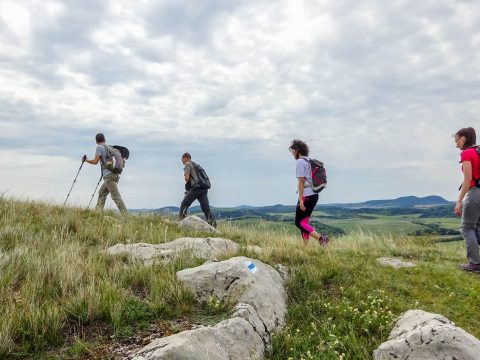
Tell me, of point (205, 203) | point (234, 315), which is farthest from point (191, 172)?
point (234, 315)

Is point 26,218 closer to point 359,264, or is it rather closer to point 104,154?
point 104,154

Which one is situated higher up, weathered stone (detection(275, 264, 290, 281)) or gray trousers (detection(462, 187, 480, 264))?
gray trousers (detection(462, 187, 480, 264))

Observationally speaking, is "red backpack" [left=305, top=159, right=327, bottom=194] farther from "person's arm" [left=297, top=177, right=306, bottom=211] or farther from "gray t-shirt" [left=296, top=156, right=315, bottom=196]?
"person's arm" [left=297, top=177, right=306, bottom=211]

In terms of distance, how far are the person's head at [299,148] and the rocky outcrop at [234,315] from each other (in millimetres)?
4128

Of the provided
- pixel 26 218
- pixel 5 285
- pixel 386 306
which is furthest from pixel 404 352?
pixel 26 218

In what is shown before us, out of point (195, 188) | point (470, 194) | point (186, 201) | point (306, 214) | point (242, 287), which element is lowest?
point (242, 287)

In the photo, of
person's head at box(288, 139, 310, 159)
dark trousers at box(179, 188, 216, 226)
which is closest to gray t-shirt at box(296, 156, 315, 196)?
person's head at box(288, 139, 310, 159)

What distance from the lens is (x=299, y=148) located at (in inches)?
391

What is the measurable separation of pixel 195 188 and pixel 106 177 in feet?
10.8

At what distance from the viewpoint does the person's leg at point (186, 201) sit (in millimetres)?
14367

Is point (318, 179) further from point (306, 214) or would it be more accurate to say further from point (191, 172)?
point (191, 172)

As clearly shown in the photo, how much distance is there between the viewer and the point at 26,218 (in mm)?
10391

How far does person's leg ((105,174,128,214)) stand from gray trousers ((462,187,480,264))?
35.3ft

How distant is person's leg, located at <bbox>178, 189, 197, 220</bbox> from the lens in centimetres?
1437
